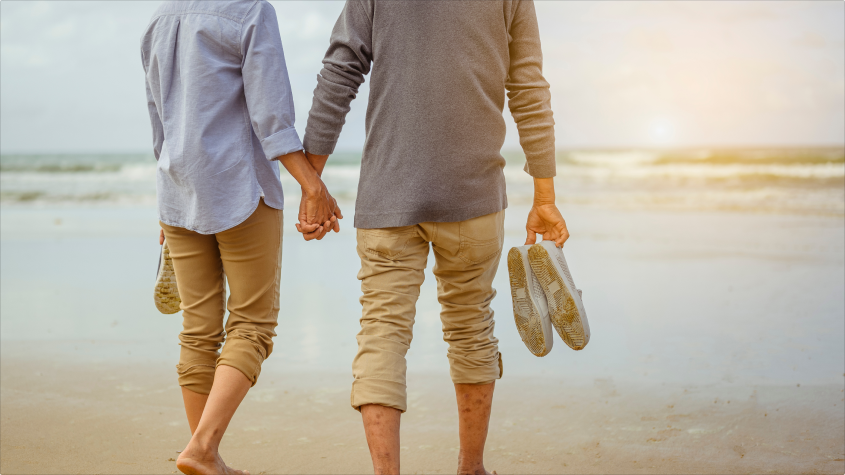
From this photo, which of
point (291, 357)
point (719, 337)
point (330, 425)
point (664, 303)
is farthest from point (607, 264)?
point (330, 425)

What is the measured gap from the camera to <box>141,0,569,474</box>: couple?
1.74 meters

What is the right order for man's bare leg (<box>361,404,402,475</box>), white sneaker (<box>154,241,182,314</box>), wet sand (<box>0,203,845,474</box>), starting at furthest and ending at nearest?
wet sand (<box>0,203,845,474</box>)
white sneaker (<box>154,241,182,314</box>)
man's bare leg (<box>361,404,402,475</box>)

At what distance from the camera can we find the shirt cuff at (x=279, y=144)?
1778 mm

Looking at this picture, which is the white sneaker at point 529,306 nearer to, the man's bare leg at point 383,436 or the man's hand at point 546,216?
the man's hand at point 546,216

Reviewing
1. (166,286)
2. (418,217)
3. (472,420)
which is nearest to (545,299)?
(472,420)

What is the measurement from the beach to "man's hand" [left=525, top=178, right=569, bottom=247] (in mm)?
843

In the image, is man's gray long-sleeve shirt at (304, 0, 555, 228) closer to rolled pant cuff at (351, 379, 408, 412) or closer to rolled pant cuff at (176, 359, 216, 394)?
rolled pant cuff at (351, 379, 408, 412)

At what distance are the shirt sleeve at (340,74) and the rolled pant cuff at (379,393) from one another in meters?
0.64

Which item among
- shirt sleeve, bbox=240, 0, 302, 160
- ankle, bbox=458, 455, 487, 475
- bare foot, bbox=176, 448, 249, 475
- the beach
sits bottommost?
the beach

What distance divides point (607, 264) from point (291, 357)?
11.3ft

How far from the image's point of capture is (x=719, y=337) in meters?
3.72

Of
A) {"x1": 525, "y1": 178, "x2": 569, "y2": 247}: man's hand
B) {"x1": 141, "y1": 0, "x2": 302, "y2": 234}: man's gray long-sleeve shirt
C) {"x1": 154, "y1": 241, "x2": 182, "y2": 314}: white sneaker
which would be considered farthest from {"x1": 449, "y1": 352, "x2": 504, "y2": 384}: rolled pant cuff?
{"x1": 154, "y1": 241, "x2": 182, "y2": 314}: white sneaker

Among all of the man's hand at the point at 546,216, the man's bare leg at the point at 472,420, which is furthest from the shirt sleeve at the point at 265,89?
the man's bare leg at the point at 472,420

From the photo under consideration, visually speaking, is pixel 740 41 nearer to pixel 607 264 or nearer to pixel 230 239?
pixel 607 264
